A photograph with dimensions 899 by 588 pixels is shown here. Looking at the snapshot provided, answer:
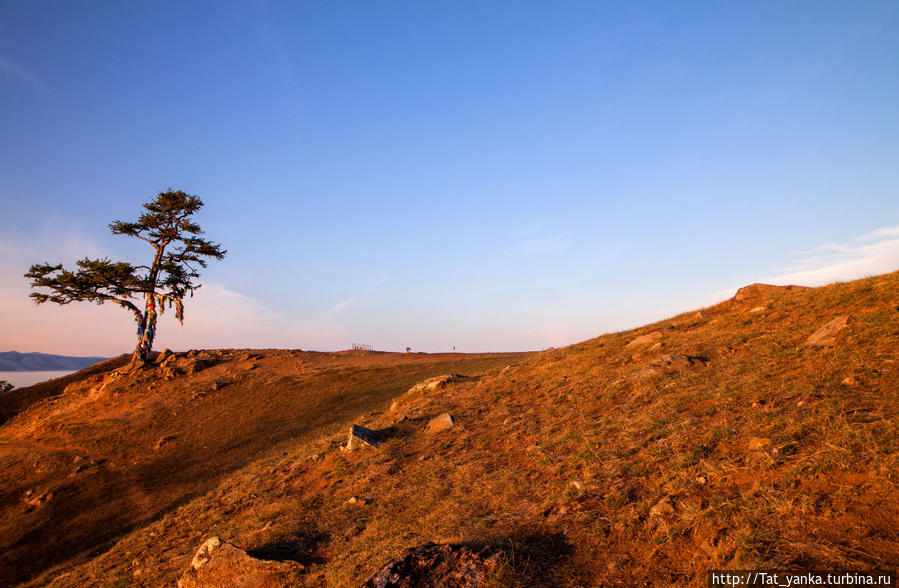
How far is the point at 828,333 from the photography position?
32.1 feet

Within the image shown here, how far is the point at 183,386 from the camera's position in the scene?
2638 centimetres

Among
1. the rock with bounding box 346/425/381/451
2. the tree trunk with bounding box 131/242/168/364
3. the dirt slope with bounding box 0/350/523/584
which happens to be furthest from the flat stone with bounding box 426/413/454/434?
the tree trunk with bounding box 131/242/168/364

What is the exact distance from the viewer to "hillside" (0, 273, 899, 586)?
468cm

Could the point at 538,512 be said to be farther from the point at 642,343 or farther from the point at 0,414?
the point at 0,414

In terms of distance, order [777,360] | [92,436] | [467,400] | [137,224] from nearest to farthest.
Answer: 1. [777,360]
2. [467,400]
3. [92,436]
4. [137,224]

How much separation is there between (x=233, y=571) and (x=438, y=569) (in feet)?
12.1

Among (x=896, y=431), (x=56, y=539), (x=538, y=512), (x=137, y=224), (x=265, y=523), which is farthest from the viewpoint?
(x=137, y=224)

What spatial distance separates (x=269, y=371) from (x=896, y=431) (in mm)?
28686

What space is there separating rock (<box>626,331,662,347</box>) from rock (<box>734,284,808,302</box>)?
4208 millimetres

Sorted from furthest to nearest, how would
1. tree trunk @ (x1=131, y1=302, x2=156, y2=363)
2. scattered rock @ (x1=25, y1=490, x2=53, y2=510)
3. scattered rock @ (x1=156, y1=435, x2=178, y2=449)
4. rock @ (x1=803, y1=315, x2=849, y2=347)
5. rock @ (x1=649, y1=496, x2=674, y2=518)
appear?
1. tree trunk @ (x1=131, y1=302, x2=156, y2=363)
2. scattered rock @ (x1=156, y1=435, x2=178, y2=449)
3. scattered rock @ (x1=25, y1=490, x2=53, y2=510)
4. rock @ (x1=803, y1=315, x2=849, y2=347)
5. rock @ (x1=649, y1=496, x2=674, y2=518)

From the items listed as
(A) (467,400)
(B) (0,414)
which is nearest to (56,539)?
(A) (467,400)

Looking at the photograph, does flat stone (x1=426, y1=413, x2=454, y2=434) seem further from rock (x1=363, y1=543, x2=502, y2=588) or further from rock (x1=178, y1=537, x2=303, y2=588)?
rock (x1=363, y1=543, x2=502, y2=588)

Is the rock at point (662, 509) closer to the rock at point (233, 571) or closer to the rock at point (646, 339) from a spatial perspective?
the rock at point (233, 571)

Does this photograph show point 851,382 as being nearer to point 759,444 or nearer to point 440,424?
point 759,444
